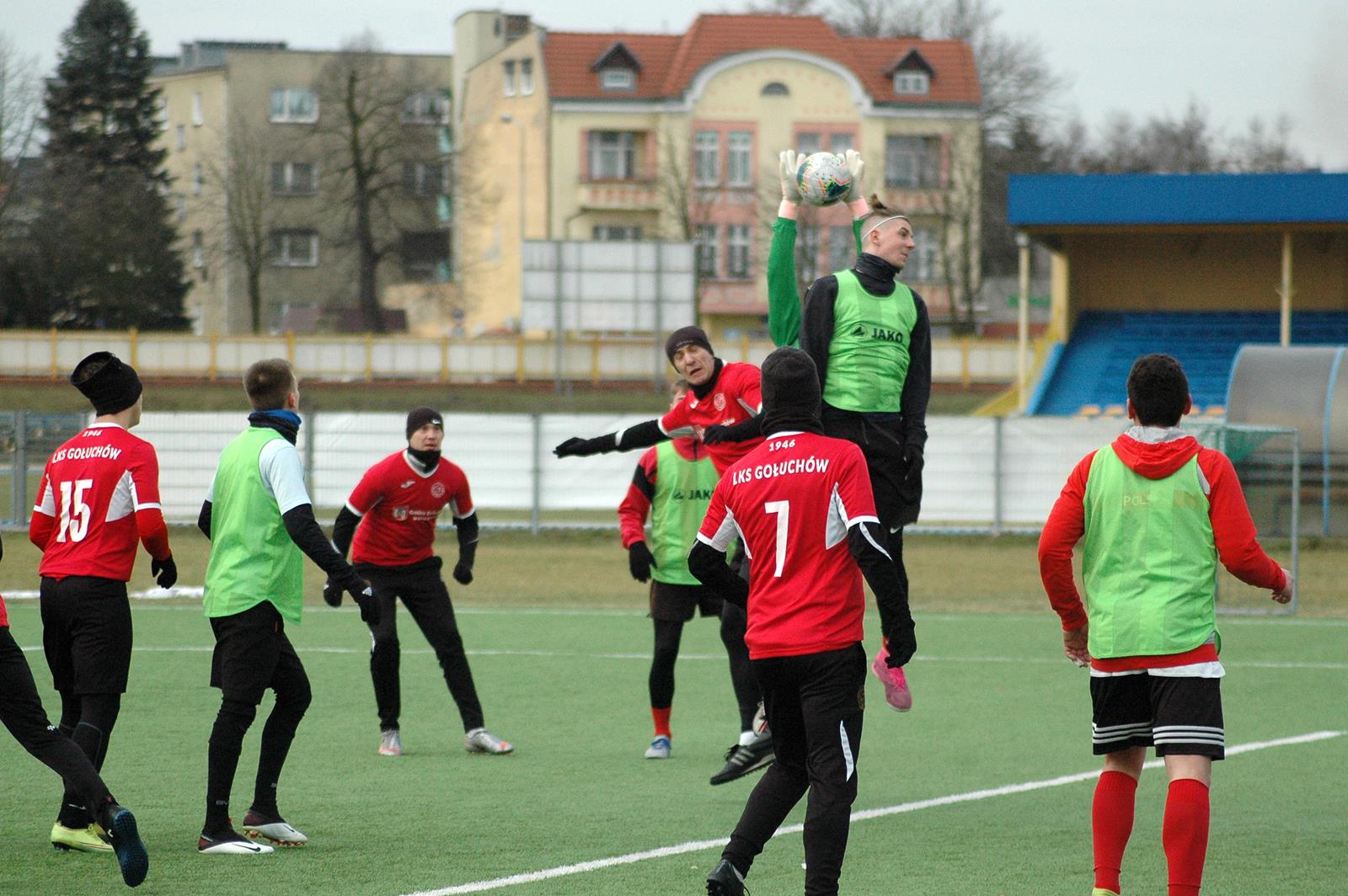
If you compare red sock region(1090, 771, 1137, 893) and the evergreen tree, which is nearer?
red sock region(1090, 771, 1137, 893)

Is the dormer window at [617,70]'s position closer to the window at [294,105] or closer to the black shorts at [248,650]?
the window at [294,105]

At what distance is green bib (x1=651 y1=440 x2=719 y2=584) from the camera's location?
965 cm

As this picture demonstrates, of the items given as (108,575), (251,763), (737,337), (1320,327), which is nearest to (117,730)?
(251,763)

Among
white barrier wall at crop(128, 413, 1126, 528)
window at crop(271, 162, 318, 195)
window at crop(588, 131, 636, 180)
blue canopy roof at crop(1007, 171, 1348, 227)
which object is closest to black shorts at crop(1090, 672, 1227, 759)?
white barrier wall at crop(128, 413, 1126, 528)

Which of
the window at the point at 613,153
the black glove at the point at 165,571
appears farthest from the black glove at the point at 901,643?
the window at the point at 613,153

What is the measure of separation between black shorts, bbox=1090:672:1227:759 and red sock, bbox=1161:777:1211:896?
123 mm

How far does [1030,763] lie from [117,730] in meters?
5.27

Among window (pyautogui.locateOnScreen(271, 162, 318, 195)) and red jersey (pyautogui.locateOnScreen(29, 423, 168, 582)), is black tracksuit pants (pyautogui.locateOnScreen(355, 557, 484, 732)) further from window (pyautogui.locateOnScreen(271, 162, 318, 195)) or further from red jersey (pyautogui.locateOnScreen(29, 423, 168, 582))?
window (pyautogui.locateOnScreen(271, 162, 318, 195))

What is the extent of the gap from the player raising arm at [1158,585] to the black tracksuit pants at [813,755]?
0.84m

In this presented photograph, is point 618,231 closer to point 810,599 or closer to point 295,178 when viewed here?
point 295,178

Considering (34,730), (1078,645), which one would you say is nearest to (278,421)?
(34,730)

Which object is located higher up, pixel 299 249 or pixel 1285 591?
pixel 299 249

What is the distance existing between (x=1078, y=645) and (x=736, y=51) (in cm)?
6161

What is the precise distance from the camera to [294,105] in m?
77.0
